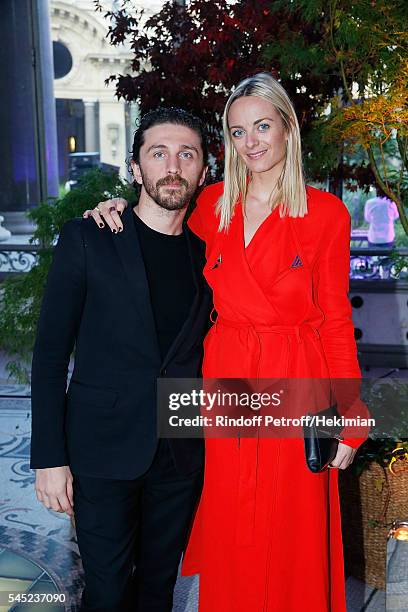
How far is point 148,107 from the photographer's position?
159 inches

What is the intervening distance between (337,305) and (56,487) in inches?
38.7

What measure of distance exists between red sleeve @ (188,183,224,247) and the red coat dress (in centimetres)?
3

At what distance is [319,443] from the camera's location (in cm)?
203

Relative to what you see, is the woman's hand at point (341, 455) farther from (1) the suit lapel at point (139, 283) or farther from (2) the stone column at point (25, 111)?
(2) the stone column at point (25, 111)

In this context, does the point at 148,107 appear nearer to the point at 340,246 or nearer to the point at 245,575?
the point at 340,246

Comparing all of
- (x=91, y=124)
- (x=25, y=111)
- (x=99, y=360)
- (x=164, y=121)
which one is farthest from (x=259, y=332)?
(x=91, y=124)

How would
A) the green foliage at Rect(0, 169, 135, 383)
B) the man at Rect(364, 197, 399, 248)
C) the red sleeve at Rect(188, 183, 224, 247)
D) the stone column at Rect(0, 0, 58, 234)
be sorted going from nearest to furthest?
the red sleeve at Rect(188, 183, 224, 247) < the green foliage at Rect(0, 169, 135, 383) < the man at Rect(364, 197, 399, 248) < the stone column at Rect(0, 0, 58, 234)

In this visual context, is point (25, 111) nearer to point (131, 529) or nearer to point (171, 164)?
point (171, 164)

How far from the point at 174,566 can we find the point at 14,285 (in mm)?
1935

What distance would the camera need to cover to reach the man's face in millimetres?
2002

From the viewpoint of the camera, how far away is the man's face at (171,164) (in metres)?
2.00

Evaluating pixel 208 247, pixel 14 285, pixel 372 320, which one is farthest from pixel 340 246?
pixel 372 320

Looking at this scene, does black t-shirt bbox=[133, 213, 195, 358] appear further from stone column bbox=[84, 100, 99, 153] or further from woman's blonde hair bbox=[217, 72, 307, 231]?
stone column bbox=[84, 100, 99, 153]

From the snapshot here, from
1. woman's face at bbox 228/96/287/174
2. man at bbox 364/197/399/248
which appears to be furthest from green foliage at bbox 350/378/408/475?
man at bbox 364/197/399/248
